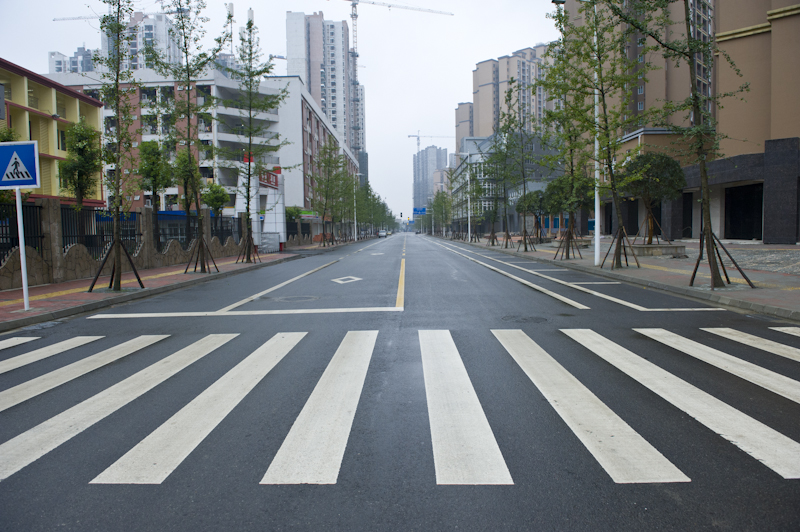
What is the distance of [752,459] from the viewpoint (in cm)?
334

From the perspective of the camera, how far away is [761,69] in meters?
33.2

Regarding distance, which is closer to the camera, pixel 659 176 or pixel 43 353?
pixel 43 353

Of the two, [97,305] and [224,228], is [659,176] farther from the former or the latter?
[224,228]

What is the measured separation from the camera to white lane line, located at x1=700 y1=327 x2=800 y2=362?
6081 mm

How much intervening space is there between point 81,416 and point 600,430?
14.1 ft

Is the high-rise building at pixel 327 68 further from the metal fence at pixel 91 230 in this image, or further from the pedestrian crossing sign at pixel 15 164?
the pedestrian crossing sign at pixel 15 164

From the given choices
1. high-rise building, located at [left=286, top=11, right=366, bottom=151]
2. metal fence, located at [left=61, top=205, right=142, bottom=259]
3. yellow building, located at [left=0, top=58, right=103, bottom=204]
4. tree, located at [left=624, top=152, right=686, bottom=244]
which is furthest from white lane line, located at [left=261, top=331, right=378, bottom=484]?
high-rise building, located at [left=286, top=11, right=366, bottom=151]

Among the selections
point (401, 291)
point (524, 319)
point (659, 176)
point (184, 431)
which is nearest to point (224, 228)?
point (401, 291)

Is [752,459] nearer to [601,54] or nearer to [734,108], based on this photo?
[601,54]

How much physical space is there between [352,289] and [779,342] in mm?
9057

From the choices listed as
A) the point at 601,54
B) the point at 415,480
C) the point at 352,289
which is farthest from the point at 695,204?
the point at 415,480

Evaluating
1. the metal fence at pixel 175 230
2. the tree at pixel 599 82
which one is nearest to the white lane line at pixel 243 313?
the tree at pixel 599 82

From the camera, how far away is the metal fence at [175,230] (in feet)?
84.6

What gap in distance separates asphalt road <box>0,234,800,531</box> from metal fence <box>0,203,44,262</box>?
286 inches
